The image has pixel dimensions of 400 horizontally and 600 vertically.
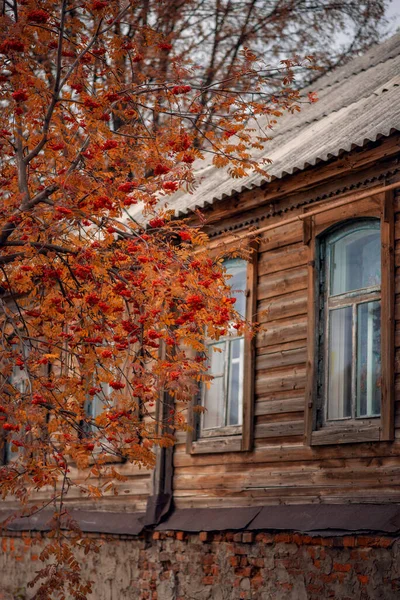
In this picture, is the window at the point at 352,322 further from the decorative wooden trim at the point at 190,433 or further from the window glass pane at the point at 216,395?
the decorative wooden trim at the point at 190,433

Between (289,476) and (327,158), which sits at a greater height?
(327,158)

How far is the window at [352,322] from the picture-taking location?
32.8 ft

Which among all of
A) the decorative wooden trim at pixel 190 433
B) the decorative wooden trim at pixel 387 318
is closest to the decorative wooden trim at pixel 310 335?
the decorative wooden trim at pixel 387 318

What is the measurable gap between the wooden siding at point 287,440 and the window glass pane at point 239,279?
0.46m

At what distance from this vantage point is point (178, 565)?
471 inches

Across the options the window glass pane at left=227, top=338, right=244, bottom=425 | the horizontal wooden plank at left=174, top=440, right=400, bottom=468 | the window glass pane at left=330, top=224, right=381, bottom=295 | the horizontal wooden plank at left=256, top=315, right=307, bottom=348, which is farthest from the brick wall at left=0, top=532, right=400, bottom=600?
the window glass pane at left=330, top=224, right=381, bottom=295

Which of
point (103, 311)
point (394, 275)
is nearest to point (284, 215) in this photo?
point (394, 275)

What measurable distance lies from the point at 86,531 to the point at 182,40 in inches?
Answer: 505

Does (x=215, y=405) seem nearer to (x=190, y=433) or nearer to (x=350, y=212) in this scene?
(x=190, y=433)

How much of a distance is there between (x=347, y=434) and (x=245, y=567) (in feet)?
6.61

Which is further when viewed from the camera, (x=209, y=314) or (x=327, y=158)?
(x=327, y=158)

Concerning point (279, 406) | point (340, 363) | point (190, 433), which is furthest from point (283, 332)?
point (190, 433)

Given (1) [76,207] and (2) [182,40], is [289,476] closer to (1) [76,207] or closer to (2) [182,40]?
(1) [76,207]

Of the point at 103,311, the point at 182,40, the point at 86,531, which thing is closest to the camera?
the point at 103,311
